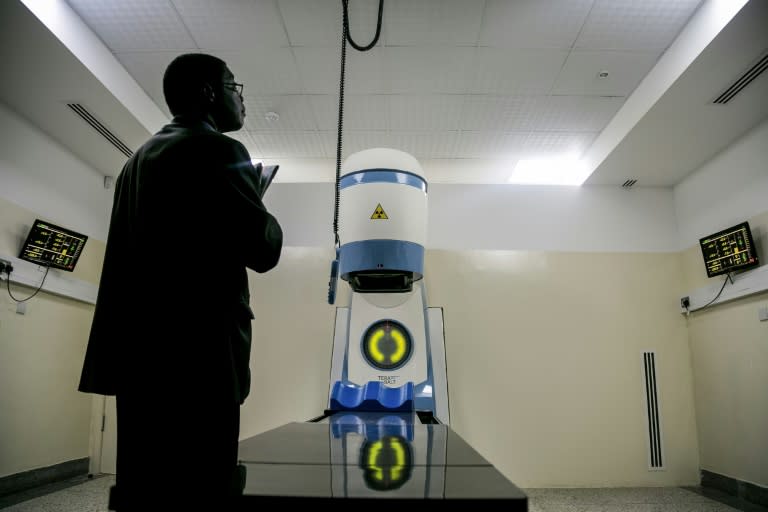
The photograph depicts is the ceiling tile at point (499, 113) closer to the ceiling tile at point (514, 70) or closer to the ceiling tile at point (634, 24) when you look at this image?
the ceiling tile at point (514, 70)

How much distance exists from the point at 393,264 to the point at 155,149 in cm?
97

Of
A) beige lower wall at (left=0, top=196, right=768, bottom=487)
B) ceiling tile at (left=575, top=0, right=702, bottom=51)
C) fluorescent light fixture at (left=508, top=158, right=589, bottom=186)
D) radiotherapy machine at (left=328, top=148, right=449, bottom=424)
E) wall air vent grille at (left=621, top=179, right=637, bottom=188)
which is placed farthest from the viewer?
fluorescent light fixture at (left=508, top=158, right=589, bottom=186)

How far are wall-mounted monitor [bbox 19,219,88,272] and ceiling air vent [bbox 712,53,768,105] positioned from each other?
12.7ft

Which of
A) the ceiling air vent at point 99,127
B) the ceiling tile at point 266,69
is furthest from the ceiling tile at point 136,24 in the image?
the ceiling air vent at point 99,127

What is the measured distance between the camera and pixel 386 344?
248 cm

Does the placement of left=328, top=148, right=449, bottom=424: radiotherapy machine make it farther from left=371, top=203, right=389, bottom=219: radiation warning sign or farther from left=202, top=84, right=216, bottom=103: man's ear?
left=202, top=84, right=216, bottom=103: man's ear

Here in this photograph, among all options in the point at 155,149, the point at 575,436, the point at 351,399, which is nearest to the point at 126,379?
A: the point at 155,149

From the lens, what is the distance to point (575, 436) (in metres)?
3.41

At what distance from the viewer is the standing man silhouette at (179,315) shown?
66cm

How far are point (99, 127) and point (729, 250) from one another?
394 centimetres

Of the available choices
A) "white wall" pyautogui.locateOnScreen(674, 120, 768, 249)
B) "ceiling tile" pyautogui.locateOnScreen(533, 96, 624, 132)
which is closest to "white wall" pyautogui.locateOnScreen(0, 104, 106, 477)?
"ceiling tile" pyautogui.locateOnScreen(533, 96, 624, 132)

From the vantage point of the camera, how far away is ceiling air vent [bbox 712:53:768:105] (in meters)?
2.45

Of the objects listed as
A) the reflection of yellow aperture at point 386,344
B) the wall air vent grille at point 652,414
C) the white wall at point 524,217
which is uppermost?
the white wall at point 524,217

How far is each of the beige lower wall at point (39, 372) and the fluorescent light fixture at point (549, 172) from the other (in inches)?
131
